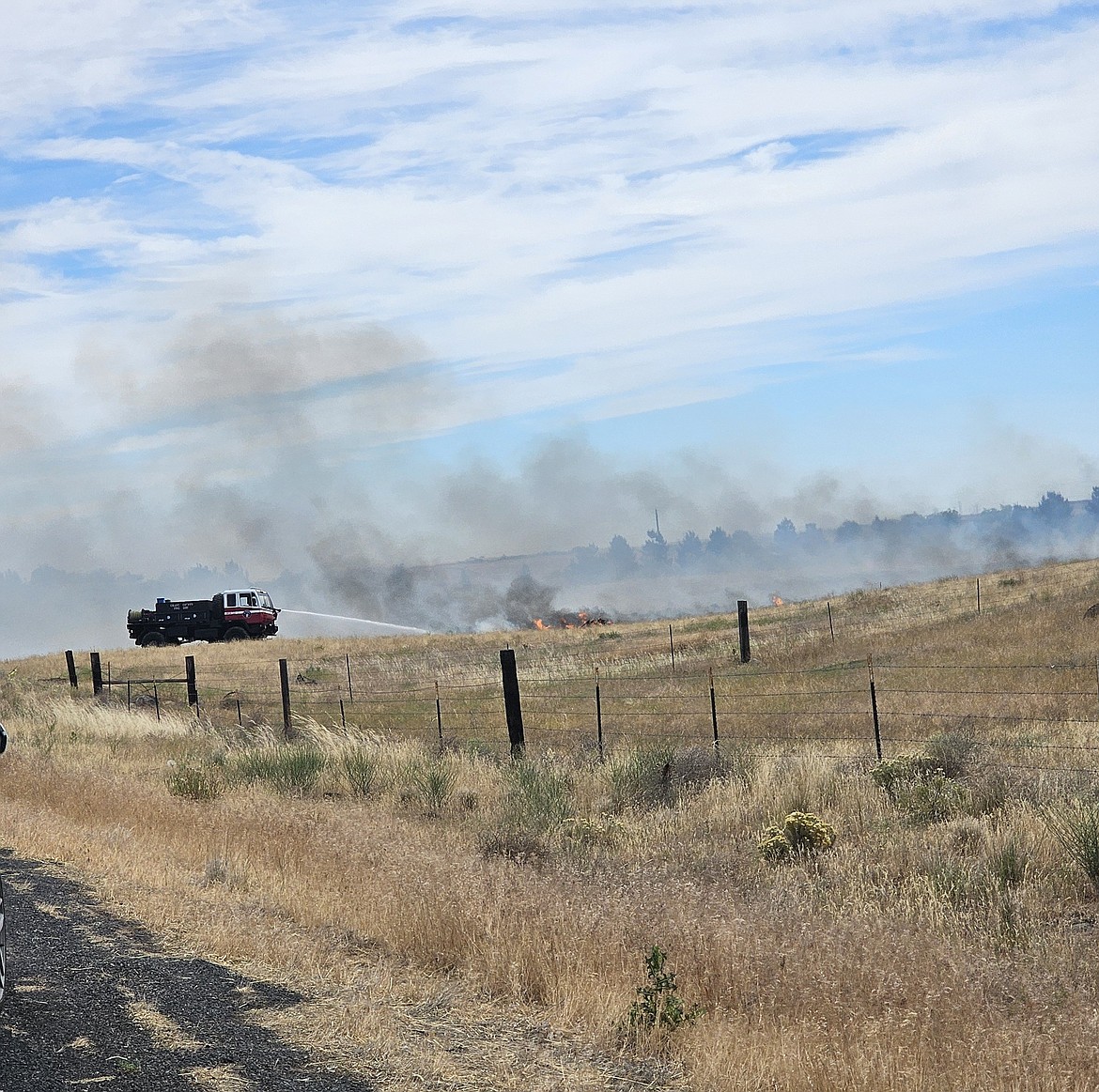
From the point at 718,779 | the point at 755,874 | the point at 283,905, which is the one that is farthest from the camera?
the point at 718,779

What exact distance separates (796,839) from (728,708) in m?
12.5

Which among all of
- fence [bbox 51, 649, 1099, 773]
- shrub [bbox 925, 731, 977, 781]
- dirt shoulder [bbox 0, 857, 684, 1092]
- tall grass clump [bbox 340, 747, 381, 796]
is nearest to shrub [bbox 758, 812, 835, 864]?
shrub [bbox 925, 731, 977, 781]

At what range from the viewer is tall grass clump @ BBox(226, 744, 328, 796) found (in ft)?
49.6

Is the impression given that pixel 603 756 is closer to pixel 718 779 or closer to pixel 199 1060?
pixel 718 779

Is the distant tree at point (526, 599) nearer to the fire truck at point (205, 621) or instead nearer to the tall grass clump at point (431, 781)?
the fire truck at point (205, 621)

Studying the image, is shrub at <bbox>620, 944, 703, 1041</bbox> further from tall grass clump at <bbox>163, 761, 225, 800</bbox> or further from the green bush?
tall grass clump at <bbox>163, 761, 225, 800</bbox>

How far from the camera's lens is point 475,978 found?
686 cm

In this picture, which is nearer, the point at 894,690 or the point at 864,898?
the point at 864,898

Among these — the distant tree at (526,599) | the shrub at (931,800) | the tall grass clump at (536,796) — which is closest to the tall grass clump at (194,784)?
the tall grass clump at (536,796)


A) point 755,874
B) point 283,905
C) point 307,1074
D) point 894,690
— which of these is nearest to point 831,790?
point 755,874

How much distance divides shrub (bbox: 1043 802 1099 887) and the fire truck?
189ft

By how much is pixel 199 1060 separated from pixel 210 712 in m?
23.1

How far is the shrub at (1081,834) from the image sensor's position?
29.5 ft

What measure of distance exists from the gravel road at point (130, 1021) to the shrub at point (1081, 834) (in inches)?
229
